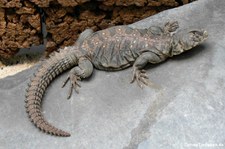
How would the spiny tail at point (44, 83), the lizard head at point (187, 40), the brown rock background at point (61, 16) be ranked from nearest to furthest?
the spiny tail at point (44, 83) → the lizard head at point (187, 40) → the brown rock background at point (61, 16)

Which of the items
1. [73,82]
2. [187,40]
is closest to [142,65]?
[187,40]

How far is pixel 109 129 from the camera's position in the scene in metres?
3.04

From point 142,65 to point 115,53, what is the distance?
0.80ft

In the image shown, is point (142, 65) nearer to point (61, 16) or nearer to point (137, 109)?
point (137, 109)

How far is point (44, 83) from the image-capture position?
11.0ft

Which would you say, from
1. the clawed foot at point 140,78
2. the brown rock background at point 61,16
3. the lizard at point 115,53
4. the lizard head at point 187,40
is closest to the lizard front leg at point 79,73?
the lizard at point 115,53

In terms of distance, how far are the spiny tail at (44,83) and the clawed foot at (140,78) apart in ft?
1.63

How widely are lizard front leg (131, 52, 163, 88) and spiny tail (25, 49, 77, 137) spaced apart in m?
0.49

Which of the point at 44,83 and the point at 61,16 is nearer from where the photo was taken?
the point at 44,83

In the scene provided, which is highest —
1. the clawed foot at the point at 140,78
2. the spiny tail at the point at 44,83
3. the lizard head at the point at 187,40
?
the lizard head at the point at 187,40

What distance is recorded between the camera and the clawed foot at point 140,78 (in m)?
3.29

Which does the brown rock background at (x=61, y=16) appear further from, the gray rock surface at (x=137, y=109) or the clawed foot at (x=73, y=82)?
the clawed foot at (x=73, y=82)

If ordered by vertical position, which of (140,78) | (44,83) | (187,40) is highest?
(187,40)

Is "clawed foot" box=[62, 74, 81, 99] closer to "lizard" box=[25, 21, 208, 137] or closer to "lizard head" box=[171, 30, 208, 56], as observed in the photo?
"lizard" box=[25, 21, 208, 137]
